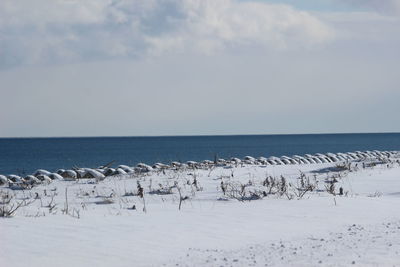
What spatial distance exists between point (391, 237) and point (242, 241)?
165cm

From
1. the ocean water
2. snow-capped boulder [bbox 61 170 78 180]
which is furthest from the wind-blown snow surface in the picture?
the ocean water

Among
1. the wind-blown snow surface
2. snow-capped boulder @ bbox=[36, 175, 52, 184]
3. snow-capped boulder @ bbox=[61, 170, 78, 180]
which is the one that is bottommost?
the wind-blown snow surface

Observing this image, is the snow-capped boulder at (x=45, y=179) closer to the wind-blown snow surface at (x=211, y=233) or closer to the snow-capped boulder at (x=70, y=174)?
the snow-capped boulder at (x=70, y=174)

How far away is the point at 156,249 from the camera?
5859 mm

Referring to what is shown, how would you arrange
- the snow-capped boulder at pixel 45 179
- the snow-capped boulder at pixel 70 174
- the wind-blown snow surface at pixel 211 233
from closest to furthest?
the wind-blown snow surface at pixel 211 233, the snow-capped boulder at pixel 45 179, the snow-capped boulder at pixel 70 174

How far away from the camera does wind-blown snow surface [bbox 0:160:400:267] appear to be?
543cm

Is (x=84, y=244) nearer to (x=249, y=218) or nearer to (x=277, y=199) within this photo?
(x=249, y=218)

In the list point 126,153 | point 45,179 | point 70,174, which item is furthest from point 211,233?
point 126,153

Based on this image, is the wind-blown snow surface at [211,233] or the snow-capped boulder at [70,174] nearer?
the wind-blown snow surface at [211,233]

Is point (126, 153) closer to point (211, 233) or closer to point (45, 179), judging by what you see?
point (45, 179)

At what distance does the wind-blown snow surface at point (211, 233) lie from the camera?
214 inches

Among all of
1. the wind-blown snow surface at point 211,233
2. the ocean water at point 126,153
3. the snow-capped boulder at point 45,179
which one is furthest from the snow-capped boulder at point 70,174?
the ocean water at point 126,153

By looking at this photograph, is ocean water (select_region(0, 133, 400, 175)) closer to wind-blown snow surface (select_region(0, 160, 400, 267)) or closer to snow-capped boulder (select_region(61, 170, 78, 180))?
snow-capped boulder (select_region(61, 170, 78, 180))

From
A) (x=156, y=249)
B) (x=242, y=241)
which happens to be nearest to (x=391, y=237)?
(x=242, y=241)
